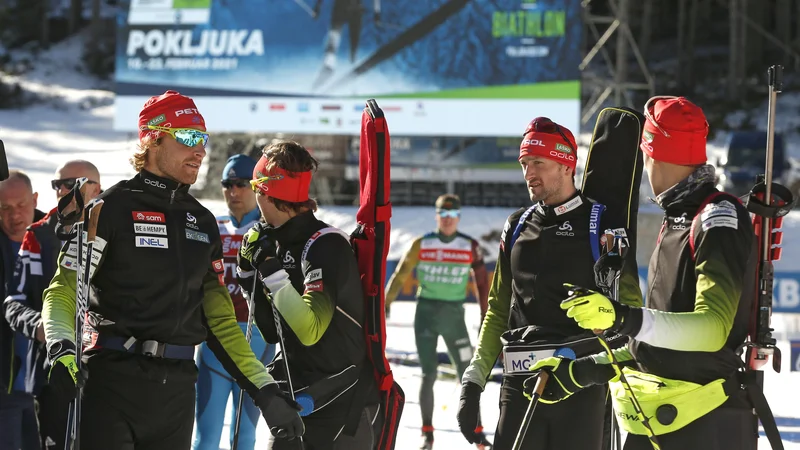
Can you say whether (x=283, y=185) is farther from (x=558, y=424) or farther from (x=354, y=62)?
(x=354, y=62)

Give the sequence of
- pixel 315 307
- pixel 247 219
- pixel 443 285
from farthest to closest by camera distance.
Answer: pixel 443 285
pixel 247 219
pixel 315 307

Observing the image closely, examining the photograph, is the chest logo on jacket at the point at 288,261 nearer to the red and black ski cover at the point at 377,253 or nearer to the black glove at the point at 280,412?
the red and black ski cover at the point at 377,253

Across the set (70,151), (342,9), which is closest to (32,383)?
(342,9)

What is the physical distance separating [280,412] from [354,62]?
19.2 meters

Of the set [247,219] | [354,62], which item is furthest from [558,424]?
[354,62]

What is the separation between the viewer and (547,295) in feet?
14.2

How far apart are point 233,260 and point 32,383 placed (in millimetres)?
1497

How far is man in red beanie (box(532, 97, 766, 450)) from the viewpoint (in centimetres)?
347

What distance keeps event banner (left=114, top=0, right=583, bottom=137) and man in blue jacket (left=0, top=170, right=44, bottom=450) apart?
1599cm

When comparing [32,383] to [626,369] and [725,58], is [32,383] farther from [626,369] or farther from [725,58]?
[725,58]

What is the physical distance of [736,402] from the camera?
3.80m

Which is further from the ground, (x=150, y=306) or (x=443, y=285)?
(x=150, y=306)

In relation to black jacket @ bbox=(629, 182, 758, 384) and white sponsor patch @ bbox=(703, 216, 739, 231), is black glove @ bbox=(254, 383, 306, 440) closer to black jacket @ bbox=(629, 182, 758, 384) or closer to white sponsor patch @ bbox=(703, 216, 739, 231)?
black jacket @ bbox=(629, 182, 758, 384)

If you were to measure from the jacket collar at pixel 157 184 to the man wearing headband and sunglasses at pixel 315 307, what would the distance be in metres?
0.44
